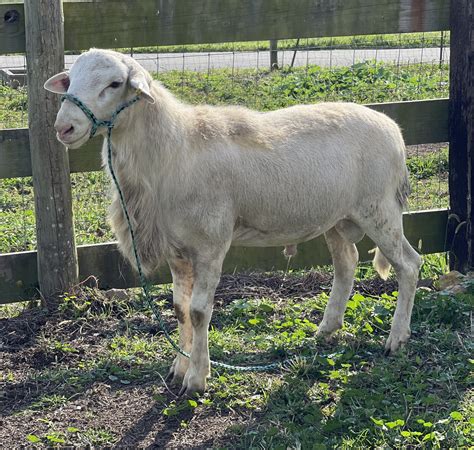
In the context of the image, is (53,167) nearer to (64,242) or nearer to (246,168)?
(64,242)

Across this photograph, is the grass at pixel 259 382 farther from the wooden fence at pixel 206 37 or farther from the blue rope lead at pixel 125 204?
the wooden fence at pixel 206 37

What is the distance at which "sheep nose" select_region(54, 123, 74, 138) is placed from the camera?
13.2 ft

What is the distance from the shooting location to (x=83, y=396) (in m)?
4.70

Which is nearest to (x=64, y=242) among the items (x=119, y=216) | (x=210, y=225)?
(x=119, y=216)

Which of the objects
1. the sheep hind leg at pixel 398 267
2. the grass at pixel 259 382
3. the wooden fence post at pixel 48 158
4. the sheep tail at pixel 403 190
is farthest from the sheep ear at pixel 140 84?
the sheep tail at pixel 403 190

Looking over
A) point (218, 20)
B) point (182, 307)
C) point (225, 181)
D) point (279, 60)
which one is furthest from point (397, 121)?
point (279, 60)

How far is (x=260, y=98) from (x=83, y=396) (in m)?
6.65

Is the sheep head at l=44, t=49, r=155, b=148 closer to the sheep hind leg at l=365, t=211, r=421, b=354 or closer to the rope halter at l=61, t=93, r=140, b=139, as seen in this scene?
the rope halter at l=61, t=93, r=140, b=139

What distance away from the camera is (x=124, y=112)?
432 centimetres

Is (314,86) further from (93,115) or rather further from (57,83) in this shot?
(93,115)

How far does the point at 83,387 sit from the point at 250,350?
3.63ft

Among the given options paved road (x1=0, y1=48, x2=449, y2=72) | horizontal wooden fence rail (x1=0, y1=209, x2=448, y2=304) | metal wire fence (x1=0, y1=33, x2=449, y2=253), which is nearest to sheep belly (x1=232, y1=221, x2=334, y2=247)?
horizontal wooden fence rail (x1=0, y1=209, x2=448, y2=304)

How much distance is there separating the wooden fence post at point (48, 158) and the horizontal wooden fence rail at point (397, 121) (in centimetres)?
12

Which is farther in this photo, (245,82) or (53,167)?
(245,82)
